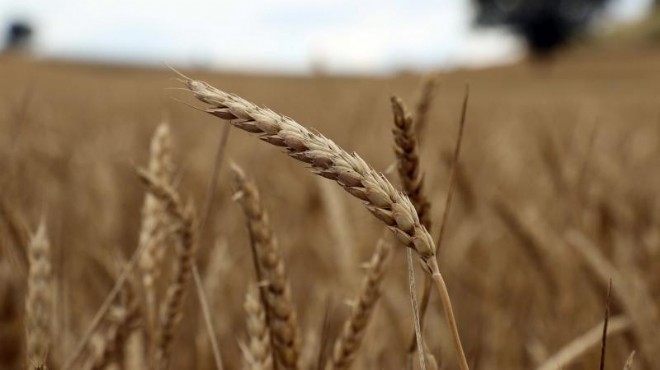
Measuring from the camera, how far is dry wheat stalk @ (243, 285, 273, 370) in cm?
60

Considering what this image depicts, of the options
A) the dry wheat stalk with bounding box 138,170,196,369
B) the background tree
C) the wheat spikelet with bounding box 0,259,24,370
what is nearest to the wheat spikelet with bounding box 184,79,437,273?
the dry wheat stalk with bounding box 138,170,196,369

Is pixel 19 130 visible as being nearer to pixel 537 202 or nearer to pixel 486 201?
pixel 486 201

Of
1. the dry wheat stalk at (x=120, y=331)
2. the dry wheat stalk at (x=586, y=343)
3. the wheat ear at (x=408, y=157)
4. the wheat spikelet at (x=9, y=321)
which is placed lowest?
the wheat spikelet at (x=9, y=321)

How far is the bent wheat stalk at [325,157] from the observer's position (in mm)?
410

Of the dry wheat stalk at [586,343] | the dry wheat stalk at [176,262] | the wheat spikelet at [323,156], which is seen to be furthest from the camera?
the dry wheat stalk at [586,343]

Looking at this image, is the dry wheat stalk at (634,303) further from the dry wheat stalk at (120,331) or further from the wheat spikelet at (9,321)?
the wheat spikelet at (9,321)

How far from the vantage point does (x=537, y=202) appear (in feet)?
7.89

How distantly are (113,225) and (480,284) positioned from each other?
0.95 meters

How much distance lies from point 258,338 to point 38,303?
0.66ft

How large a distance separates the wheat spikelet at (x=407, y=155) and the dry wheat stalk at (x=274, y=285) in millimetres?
122

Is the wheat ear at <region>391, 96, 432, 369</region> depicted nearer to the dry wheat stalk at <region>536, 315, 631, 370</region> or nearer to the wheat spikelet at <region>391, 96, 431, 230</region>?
the wheat spikelet at <region>391, 96, 431, 230</region>

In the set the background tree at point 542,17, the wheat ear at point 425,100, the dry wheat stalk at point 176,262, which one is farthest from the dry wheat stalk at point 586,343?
the background tree at point 542,17

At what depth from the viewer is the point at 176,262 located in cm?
72

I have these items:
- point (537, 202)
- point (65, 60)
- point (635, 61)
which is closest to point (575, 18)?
point (635, 61)
